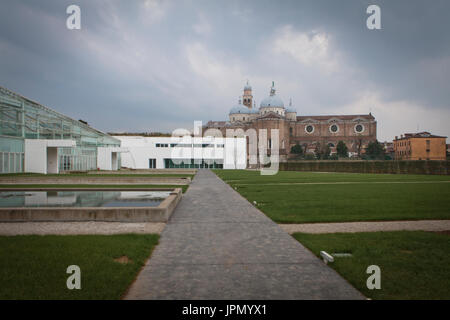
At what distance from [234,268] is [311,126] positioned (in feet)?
352

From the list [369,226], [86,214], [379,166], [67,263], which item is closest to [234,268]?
[67,263]

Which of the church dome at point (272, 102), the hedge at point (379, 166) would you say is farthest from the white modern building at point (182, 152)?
the church dome at point (272, 102)

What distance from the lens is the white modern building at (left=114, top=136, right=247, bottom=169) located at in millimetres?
59781

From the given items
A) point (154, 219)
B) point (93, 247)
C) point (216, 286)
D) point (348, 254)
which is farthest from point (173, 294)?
point (154, 219)

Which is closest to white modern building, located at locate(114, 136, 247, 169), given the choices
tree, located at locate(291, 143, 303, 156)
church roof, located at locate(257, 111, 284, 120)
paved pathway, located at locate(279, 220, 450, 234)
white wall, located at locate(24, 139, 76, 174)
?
white wall, located at locate(24, 139, 76, 174)

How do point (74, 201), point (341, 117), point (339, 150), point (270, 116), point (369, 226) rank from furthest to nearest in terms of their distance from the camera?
point (341, 117) < point (270, 116) < point (339, 150) < point (74, 201) < point (369, 226)

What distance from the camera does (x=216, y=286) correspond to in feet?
15.5

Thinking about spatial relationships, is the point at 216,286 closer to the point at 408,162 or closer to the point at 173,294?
the point at 173,294

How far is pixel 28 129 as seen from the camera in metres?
31.0

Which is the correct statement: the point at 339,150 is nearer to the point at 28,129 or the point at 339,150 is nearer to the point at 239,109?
the point at 239,109
